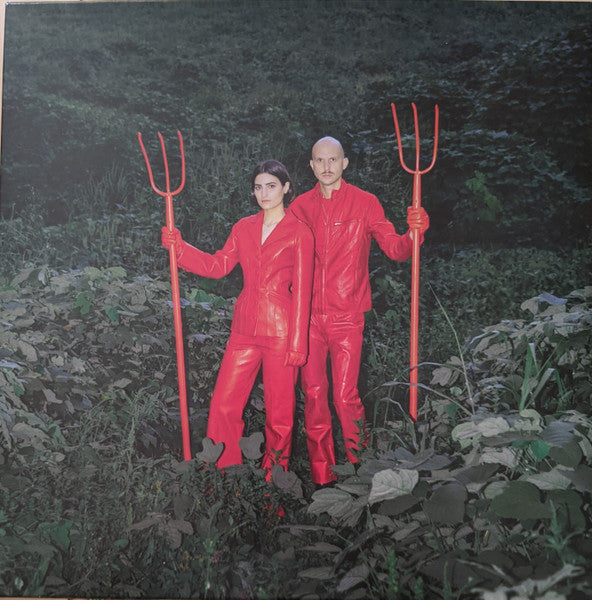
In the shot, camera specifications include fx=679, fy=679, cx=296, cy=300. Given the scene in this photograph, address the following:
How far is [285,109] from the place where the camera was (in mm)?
2865

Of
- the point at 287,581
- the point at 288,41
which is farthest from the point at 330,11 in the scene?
the point at 287,581

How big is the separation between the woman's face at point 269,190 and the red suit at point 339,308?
0.08 meters

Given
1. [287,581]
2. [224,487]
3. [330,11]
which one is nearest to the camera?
[287,581]

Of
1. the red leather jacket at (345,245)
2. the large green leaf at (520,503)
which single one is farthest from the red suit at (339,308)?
the large green leaf at (520,503)

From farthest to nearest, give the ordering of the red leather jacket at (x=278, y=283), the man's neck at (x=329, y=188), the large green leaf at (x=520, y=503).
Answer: the man's neck at (x=329, y=188), the red leather jacket at (x=278, y=283), the large green leaf at (x=520, y=503)

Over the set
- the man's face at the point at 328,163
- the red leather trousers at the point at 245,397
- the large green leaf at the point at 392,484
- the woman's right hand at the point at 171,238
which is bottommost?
the large green leaf at the point at 392,484

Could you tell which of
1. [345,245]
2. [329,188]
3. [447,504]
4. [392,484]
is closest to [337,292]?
[345,245]

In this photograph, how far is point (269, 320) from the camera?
2.63 m

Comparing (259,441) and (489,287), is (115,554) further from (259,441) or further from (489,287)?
(489,287)

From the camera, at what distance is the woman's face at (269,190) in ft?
8.75

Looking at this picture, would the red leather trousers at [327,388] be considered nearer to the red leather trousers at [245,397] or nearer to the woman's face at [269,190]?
the red leather trousers at [245,397]

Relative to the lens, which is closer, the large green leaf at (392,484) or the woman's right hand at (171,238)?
the large green leaf at (392,484)

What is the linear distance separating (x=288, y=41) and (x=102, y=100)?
0.82 metres

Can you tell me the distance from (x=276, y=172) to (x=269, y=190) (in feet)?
0.25
